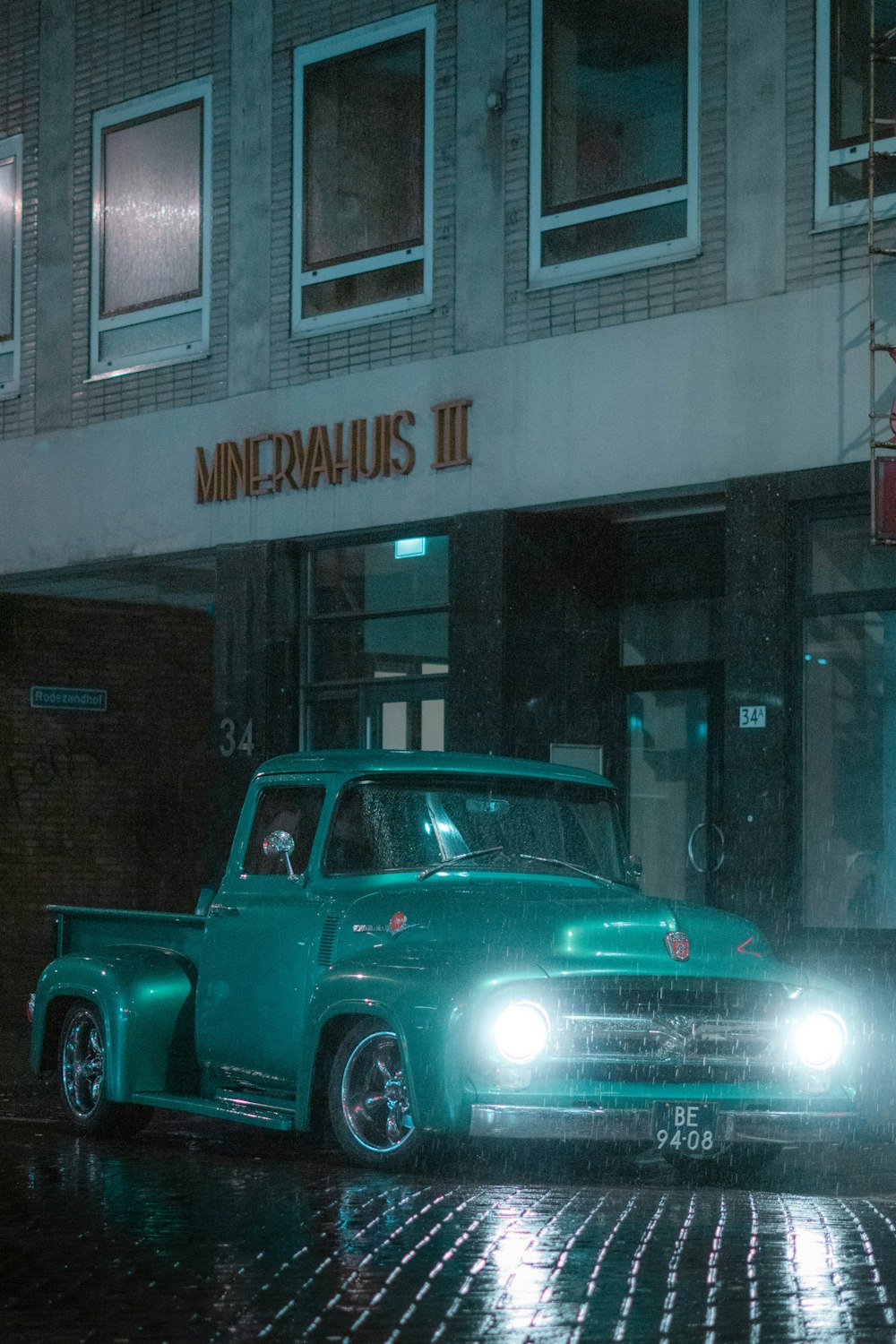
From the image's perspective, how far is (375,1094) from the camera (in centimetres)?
887

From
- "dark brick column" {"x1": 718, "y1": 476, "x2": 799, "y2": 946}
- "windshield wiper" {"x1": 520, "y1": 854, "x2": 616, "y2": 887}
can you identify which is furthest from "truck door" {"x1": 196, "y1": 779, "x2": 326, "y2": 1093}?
"dark brick column" {"x1": 718, "y1": 476, "x2": 799, "y2": 946}

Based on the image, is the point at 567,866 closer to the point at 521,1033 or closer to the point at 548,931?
the point at 548,931

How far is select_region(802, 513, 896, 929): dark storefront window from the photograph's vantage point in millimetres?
13688

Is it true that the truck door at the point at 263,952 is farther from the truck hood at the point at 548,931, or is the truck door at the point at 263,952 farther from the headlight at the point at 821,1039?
the headlight at the point at 821,1039

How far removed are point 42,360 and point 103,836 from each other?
4708 millimetres

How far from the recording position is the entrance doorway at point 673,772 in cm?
1537

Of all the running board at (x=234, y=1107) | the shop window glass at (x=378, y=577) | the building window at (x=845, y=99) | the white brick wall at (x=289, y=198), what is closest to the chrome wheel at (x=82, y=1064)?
the running board at (x=234, y=1107)

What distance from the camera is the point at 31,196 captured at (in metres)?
19.9

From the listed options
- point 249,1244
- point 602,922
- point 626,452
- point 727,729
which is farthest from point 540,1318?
point 626,452

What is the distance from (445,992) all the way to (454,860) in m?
1.10

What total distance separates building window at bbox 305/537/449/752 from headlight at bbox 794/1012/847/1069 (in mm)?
7721

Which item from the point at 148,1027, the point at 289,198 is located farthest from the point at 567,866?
the point at 289,198

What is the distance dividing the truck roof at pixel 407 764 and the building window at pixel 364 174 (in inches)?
271

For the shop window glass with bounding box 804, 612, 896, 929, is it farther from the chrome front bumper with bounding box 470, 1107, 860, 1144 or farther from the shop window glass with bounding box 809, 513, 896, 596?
the chrome front bumper with bounding box 470, 1107, 860, 1144
